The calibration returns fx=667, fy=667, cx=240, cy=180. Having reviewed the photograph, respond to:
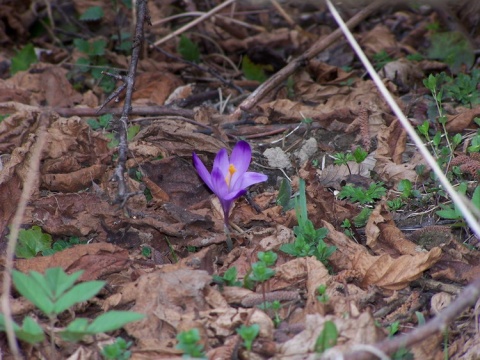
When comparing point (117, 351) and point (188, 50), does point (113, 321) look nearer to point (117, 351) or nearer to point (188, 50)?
point (117, 351)

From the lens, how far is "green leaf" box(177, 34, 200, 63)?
4.21 meters

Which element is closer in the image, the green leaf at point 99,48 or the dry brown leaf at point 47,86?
the dry brown leaf at point 47,86

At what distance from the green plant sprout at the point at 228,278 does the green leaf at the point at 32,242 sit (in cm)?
72

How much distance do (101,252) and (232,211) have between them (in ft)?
1.95

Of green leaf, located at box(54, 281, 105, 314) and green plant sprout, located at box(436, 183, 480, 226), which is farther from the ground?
green leaf, located at box(54, 281, 105, 314)

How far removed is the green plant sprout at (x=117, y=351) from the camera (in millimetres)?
1910

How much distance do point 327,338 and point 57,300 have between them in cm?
76

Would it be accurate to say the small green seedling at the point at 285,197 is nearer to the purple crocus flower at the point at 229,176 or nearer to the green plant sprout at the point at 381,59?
the purple crocus flower at the point at 229,176

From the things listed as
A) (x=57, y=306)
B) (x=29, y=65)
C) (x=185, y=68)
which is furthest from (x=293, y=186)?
(x=29, y=65)

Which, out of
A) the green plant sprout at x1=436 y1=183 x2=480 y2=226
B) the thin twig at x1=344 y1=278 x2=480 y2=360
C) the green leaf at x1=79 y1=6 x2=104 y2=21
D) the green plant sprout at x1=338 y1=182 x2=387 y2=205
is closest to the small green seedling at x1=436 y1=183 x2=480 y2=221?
the green plant sprout at x1=436 y1=183 x2=480 y2=226

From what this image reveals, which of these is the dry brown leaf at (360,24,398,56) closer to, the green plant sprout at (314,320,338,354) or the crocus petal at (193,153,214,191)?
the crocus petal at (193,153,214,191)

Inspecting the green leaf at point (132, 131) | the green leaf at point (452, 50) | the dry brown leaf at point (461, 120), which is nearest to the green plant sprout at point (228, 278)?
the green leaf at point (132, 131)

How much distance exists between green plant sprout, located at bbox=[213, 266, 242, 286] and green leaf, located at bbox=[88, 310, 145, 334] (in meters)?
0.50

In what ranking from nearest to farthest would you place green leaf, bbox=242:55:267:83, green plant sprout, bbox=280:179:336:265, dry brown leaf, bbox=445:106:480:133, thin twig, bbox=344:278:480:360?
1. thin twig, bbox=344:278:480:360
2. green plant sprout, bbox=280:179:336:265
3. dry brown leaf, bbox=445:106:480:133
4. green leaf, bbox=242:55:267:83
